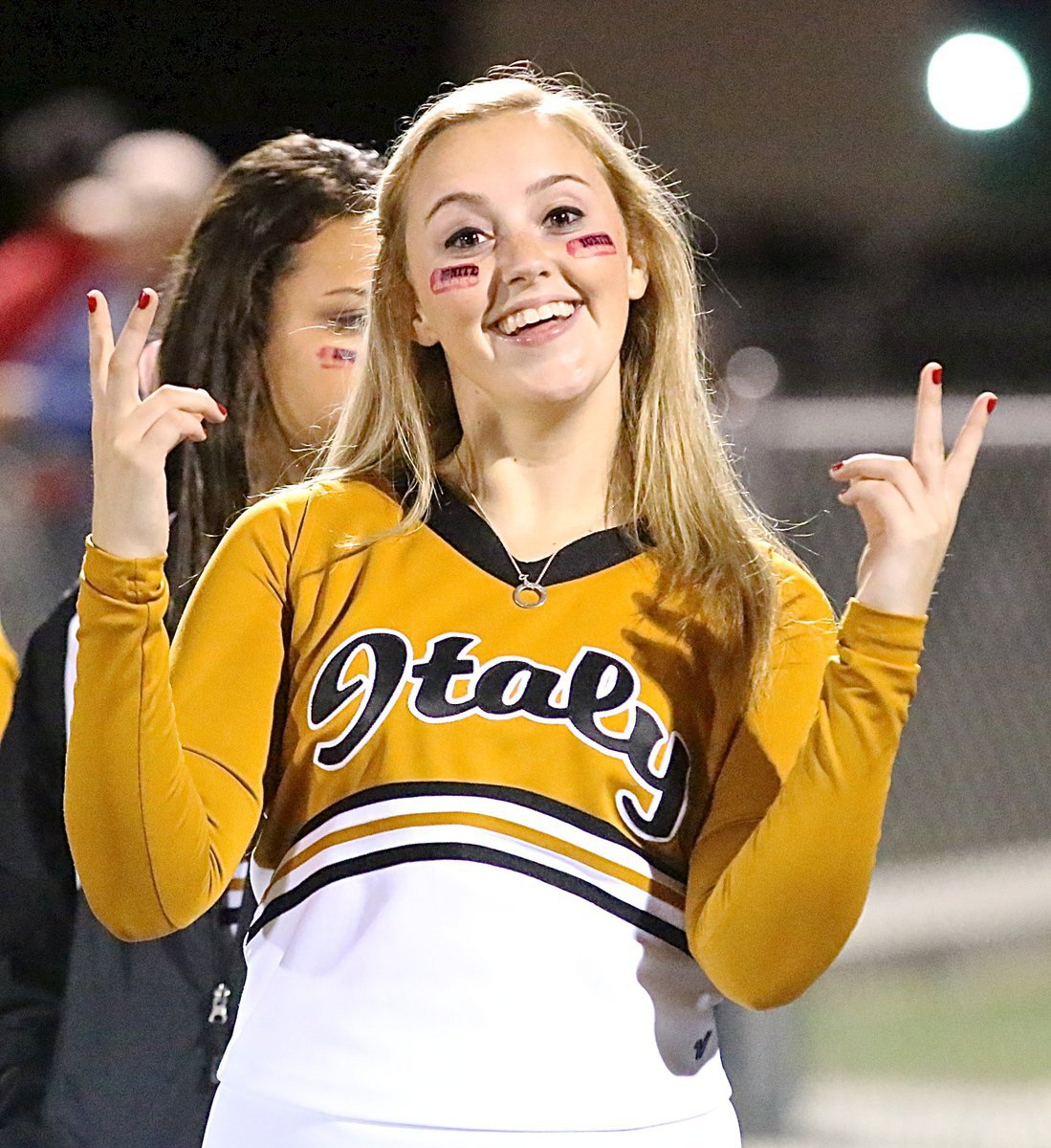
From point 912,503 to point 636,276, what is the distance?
38 centimetres

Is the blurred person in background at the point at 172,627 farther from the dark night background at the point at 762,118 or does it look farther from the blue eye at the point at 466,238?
the dark night background at the point at 762,118

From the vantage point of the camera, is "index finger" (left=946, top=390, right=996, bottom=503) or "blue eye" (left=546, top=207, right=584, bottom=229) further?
"blue eye" (left=546, top=207, right=584, bottom=229)

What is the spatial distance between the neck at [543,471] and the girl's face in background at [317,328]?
0.26 meters

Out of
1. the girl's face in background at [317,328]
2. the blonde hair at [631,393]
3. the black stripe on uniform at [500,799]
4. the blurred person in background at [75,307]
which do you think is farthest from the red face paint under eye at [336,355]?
the blurred person in background at [75,307]

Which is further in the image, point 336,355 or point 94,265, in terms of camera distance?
point 94,265

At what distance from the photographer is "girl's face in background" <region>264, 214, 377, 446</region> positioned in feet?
5.98

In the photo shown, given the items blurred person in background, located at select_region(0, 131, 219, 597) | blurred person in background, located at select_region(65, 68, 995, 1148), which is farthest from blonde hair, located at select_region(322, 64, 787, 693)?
blurred person in background, located at select_region(0, 131, 219, 597)

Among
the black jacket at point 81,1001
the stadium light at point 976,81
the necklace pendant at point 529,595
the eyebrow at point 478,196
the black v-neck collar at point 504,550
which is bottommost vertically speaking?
the black jacket at point 81,1001

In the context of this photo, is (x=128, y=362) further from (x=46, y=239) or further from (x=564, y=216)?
(x=46, y=239)

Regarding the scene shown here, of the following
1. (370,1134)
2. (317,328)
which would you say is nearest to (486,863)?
(370,1134)

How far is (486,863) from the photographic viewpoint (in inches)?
54.8

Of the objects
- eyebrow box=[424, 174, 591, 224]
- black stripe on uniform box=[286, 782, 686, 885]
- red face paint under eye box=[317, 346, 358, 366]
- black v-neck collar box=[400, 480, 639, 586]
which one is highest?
eyebrow box=[424, 174, 591, 224]

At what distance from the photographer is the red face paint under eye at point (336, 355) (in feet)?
5.96

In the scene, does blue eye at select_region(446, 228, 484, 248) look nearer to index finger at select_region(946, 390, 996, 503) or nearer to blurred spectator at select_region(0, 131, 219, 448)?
index finger at select_region(946, 390, 996, 503)
